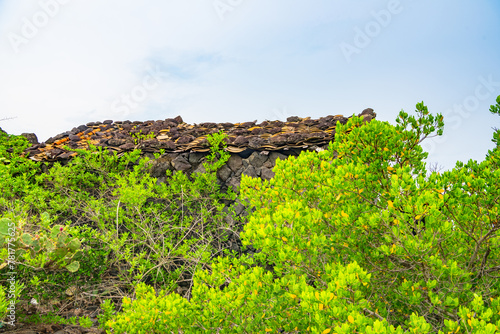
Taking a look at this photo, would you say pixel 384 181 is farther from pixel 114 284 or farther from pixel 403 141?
pixel 114 284

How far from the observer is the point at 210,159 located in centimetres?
592

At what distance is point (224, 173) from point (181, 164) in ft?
2.37

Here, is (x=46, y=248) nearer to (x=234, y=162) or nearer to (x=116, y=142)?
(x=116, y=142)

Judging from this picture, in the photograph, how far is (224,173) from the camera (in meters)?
5.97

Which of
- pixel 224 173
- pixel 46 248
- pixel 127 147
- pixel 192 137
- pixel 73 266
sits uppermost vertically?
pixel 192 137

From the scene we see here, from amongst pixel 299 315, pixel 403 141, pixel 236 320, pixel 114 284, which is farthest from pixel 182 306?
pixel 114 284

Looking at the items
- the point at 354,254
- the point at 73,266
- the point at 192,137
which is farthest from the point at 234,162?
the point at 354,254

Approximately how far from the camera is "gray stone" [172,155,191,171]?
19.6 feet

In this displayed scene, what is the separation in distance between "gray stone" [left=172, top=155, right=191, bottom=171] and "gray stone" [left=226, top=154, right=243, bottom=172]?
2.21ft

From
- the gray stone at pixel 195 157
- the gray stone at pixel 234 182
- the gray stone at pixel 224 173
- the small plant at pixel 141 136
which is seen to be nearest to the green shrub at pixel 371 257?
the gray stone at pixel 234 182

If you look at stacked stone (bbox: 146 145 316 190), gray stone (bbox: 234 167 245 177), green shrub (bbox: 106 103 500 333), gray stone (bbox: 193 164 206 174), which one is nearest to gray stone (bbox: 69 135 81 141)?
stacked stone (bbox: 146 145 316 190)

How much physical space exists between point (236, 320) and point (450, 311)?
4.79ft

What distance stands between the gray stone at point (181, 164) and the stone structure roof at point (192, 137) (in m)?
0.18

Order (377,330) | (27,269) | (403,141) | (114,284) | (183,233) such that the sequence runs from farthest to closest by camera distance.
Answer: (183,233)
(114,284)
(27,269)
(403,141)
(377,330)
